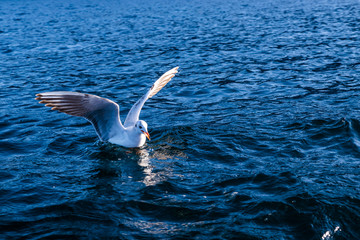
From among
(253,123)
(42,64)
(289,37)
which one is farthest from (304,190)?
(289,37)

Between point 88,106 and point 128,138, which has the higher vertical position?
point 88,106

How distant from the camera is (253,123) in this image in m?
11.2

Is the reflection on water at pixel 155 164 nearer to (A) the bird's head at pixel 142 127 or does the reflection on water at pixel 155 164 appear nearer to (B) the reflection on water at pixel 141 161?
(B) the reflection on water at pixel 141 161

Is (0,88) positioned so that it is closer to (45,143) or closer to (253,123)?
(45,143)

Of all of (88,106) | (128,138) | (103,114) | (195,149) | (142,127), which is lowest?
(195,149)

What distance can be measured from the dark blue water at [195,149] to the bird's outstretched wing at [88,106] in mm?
765

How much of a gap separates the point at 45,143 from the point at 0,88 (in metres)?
6.38

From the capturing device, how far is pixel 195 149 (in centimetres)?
995

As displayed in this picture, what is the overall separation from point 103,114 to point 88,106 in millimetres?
513

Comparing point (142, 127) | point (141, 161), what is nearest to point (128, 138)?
point (142, 127)

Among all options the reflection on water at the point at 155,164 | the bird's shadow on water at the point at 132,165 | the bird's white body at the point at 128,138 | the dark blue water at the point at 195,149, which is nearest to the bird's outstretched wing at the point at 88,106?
the bird's white body at the point at 128,138

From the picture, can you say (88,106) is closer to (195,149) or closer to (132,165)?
(132,165)

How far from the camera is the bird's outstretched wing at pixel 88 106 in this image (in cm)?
902

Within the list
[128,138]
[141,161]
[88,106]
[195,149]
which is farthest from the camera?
[128,138]
